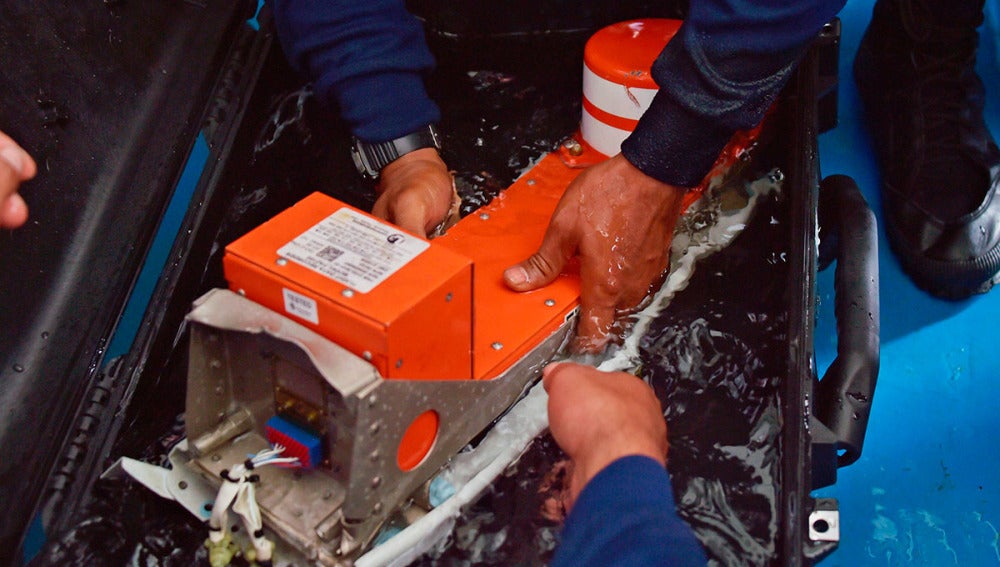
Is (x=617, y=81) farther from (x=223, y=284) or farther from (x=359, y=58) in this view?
(x=223, y=284)

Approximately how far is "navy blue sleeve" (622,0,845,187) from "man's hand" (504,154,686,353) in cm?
3

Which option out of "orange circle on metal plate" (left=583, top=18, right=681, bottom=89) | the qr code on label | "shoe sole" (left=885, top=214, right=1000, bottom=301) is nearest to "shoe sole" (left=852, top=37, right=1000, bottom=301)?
"shoe sole" (left=885, top=214, right=1000, bottom=301)

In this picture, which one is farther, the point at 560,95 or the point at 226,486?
the point at 560,95

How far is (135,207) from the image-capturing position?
134 centimetres

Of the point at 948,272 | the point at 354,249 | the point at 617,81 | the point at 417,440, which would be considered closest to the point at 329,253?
the point at 354,249

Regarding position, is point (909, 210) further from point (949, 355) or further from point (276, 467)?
point (276, 467)

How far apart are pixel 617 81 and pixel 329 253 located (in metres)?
0.57

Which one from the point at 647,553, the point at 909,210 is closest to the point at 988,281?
the point at 909,210

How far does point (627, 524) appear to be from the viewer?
791 millimetres

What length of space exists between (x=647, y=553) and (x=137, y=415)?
70cm

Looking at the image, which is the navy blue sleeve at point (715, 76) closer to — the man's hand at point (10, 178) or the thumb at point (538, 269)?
the thumb at point (538, 269)

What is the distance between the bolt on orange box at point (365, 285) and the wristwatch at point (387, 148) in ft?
1.46

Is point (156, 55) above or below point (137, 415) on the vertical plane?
above

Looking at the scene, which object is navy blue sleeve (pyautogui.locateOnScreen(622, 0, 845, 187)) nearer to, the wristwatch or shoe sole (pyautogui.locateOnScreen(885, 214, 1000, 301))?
the wristwatch
